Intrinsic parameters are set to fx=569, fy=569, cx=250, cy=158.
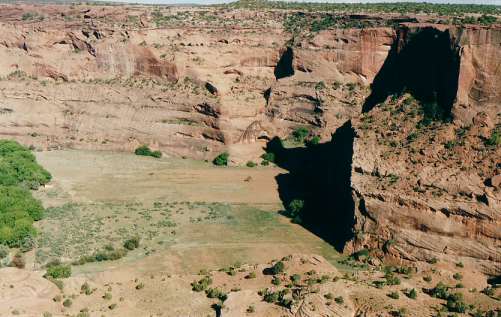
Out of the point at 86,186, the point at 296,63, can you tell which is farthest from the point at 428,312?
the point at 296,63

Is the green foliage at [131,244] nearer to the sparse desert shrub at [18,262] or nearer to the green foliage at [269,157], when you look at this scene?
the sparse desert shrub at [18,262]

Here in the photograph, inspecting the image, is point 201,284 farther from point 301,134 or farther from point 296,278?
point 301,134

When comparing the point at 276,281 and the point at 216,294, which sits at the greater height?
the point at 276,281

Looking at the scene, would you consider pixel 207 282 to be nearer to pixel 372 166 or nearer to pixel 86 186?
pixel 372 166

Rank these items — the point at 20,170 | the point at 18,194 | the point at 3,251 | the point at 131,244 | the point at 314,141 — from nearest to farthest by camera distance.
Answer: the point at 3,251, the point at 131,244, the point at 18,194, the point at 20,170, the point at 314,141


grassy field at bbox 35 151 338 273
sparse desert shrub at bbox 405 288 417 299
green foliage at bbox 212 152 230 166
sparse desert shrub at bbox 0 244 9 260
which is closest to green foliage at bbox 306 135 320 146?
grassy field at bbox 35 151 338 273

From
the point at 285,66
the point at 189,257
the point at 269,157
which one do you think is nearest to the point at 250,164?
the point at 269,157
